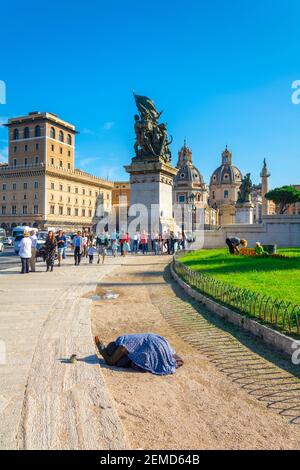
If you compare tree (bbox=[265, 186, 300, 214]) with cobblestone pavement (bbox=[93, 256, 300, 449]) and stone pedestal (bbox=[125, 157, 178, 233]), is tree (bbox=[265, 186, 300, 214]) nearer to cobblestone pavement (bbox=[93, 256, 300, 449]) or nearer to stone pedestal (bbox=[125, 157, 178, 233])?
stone pedestal (bbox=[125, 157, 178, 233])

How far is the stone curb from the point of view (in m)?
6.01

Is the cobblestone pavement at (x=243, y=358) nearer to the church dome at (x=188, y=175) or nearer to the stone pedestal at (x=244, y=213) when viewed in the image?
the stone pedestal at (x=244, y=213)

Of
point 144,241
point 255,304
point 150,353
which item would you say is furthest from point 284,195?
point 150,353

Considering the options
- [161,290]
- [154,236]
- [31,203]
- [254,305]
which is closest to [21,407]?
[254,305]

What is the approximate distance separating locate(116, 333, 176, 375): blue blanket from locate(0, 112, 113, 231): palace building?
73.5m

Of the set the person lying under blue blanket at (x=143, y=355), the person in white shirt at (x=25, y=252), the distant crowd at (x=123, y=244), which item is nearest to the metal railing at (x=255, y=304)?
the person lying under blue blanket at (x=143, y=355)

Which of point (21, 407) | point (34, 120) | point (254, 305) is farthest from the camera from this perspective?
point (34, 120)

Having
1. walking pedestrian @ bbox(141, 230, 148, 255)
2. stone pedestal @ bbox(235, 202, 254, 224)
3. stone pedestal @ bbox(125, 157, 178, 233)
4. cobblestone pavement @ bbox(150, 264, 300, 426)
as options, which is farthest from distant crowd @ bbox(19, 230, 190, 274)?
stone pedestal @ bbox(235, 202, 254, 224)

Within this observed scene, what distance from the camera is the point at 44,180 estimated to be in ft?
269

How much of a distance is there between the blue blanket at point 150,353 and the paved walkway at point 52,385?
0.51 metres

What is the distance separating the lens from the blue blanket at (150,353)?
5.31 m
